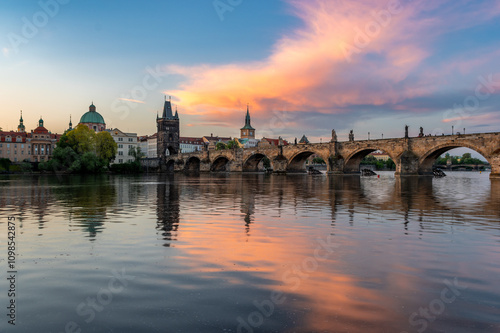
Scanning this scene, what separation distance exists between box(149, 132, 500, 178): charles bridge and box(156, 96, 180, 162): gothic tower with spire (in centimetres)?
3744

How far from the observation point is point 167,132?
146 meters

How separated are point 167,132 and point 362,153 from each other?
90178 mm

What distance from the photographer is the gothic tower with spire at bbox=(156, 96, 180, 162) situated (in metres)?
146

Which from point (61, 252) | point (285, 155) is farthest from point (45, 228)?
point (285, 155)

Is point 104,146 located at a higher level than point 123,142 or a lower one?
lower

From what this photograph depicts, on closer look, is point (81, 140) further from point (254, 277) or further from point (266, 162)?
point (254, 277)

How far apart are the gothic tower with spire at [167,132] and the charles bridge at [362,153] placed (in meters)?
37.4

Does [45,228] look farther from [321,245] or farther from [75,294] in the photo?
[321,245]

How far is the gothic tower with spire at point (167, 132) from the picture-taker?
146m

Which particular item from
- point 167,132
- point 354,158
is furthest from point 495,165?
point 167,132

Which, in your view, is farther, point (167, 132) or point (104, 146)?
point (167, 132)

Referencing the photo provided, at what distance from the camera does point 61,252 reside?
8109mm

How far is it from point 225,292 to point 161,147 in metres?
144

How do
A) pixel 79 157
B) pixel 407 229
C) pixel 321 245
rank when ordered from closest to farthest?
1. pixel 321 245
2. pixel 407 229
3. pixel 79 157
